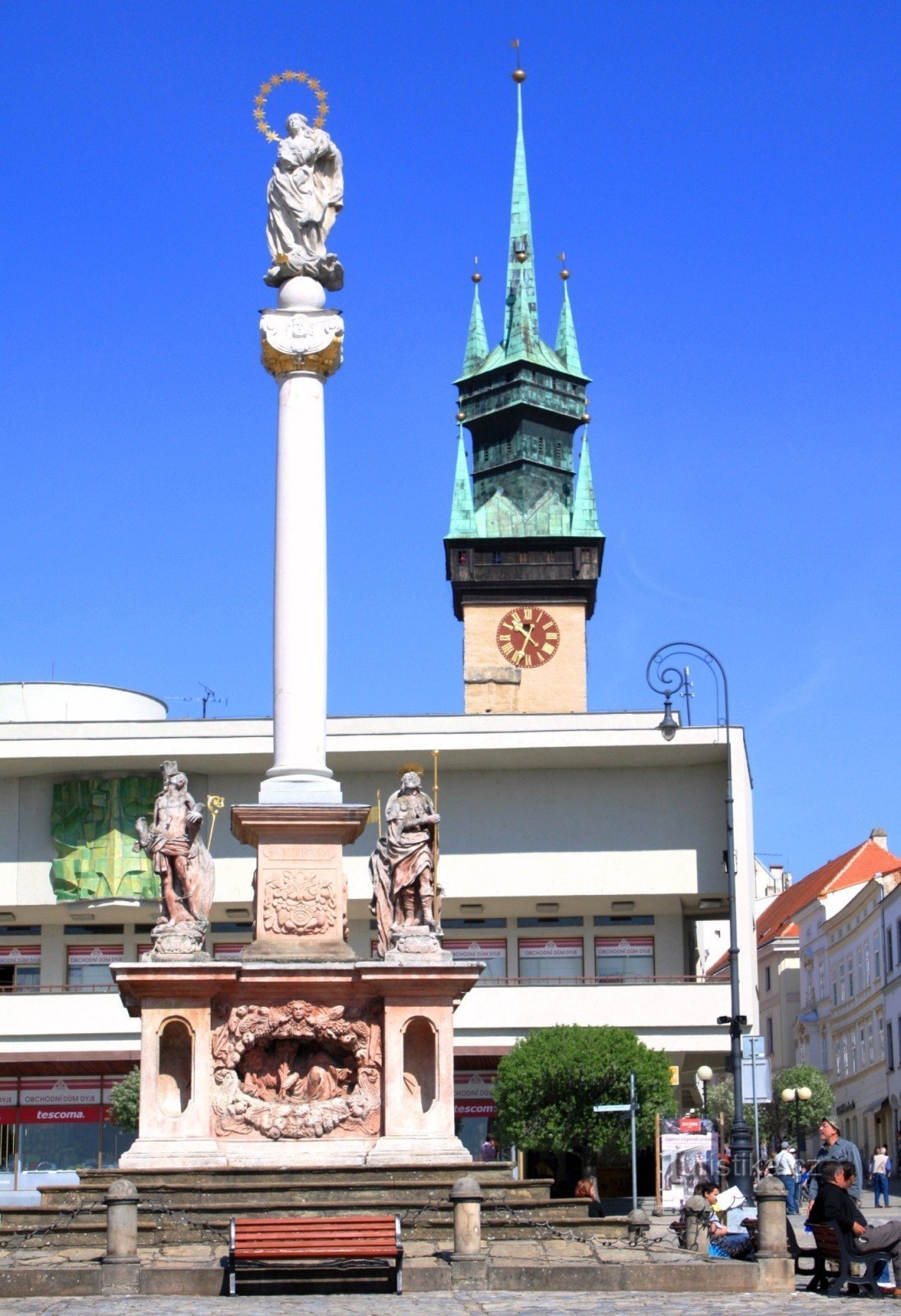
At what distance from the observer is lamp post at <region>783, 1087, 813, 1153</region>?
42125 millimetres

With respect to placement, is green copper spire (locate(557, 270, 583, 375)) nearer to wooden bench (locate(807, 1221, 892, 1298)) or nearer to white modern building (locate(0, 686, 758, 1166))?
white modern building (locate(0, 686, 758, 1166))

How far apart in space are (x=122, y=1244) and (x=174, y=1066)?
177 inches

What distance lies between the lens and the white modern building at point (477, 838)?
55719 millimetres

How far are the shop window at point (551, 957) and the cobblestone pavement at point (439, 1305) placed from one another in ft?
131

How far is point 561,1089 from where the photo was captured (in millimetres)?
44344

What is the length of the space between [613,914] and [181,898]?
118 ft

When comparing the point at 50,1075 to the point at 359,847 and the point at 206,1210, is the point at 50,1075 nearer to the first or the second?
the point at 359,847

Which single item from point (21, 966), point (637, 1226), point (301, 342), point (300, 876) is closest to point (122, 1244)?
point (637, 1226)

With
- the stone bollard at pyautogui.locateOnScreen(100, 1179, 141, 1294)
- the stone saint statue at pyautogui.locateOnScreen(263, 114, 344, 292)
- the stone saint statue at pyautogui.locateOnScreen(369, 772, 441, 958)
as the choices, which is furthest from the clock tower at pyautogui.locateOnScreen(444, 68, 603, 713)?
the stone bollard at pyautogui.locateOnScreen(100, 1179, 141, 1294)

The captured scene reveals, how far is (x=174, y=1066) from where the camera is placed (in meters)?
21.3

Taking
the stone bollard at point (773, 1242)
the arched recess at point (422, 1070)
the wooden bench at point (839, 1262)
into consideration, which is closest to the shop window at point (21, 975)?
the arched recess at point (422, 1070)

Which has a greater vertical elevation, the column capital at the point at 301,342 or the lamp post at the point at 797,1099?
the column capital at the point at 301,342

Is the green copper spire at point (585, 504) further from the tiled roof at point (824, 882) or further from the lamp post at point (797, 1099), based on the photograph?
the lamp post at point (797, 1099)

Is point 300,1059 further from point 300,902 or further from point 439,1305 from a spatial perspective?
point 439,1305
